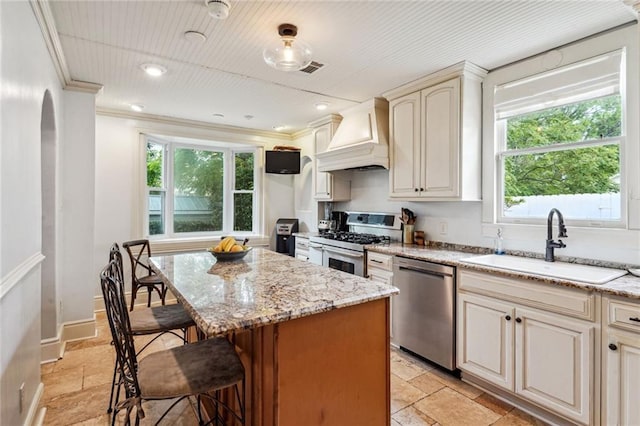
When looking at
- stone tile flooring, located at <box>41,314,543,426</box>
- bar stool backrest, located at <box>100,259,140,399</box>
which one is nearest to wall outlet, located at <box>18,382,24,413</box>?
stone tile flooring, located at <box>41,314,543,426</box>

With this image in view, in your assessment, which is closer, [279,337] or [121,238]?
[279,337]

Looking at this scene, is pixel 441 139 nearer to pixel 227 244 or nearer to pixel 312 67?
pixel 312 67

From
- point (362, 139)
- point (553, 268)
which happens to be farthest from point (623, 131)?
point (362, 139)

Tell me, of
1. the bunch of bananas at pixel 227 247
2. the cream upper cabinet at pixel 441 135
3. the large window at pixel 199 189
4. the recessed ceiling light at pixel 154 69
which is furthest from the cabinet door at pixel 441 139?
the large window at pixel 199 189

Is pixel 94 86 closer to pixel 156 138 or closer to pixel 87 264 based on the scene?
pixel 156 138

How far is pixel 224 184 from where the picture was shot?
5.31 meters

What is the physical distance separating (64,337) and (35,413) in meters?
1.37

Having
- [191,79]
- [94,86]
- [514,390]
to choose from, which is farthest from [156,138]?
[514,390]

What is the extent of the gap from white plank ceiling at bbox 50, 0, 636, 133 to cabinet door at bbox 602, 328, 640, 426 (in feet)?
6.26

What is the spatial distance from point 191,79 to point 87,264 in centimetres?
211

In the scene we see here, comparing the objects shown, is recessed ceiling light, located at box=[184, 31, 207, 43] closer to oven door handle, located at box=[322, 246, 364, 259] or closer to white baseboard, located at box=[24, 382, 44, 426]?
oven door handle, located at box=[322, 246, 364, 259]

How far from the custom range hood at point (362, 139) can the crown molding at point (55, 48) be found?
2547mm

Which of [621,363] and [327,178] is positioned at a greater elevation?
[327,178]

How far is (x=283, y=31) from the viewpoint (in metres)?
2.19
